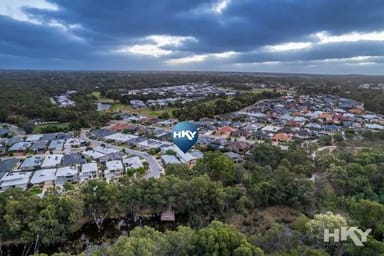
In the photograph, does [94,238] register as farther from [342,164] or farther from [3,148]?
[3,148]

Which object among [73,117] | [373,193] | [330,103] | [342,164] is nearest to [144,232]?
[373,193]

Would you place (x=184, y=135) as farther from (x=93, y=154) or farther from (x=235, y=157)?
(x=93, y=154)

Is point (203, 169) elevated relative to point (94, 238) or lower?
elevated

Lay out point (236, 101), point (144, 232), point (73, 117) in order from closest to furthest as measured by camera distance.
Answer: point (144, 232), point (73, 117), point (236, 101)

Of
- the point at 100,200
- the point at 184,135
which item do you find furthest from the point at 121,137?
the point at 184,135

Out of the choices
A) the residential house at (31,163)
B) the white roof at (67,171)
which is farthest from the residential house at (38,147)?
the white roof at (67,171)

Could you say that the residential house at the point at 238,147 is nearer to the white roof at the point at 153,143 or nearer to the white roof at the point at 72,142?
the white roof at the point at 153,143

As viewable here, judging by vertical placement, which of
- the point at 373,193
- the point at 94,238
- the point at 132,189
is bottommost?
the point at 94,238
